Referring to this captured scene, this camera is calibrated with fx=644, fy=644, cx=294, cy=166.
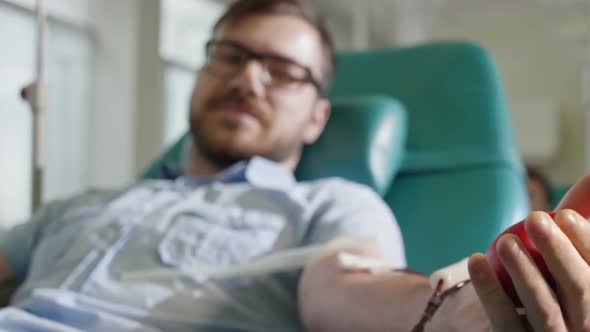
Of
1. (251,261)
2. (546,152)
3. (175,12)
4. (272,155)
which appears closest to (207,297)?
(251,261)

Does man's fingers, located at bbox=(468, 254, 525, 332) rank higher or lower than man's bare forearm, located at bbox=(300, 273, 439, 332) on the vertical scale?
higher

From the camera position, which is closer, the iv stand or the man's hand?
the man's hand

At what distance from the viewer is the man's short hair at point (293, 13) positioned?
126cm

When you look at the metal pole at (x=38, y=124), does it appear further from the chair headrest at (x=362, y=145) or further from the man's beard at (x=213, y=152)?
the chair headrest at (x=362, y=145)

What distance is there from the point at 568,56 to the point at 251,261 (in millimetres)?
4471

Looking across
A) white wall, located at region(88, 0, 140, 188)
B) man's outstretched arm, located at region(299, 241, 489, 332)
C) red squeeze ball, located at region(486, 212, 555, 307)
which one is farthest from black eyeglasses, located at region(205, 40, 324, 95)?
red squeeze ball, located at region(486, 212, 555, 307)

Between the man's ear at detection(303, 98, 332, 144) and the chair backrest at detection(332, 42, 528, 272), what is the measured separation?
0.18 m

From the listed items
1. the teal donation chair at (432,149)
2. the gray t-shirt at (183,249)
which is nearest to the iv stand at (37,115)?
the gray t-shirt at (183,249)

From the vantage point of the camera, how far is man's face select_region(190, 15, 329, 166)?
3.83 ft

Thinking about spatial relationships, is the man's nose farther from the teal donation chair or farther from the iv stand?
the iv stand

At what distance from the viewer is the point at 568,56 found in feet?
15.5

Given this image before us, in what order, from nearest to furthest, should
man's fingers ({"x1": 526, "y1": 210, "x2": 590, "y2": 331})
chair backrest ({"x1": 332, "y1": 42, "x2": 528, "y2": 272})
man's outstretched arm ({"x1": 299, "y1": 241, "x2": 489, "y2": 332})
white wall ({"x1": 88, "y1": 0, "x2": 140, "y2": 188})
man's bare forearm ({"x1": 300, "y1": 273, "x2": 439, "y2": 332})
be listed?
man's fingers ({"x1": 526, "y1": 210, "x2": 590, "y2": 331}) → man's outstretched arm ({"x1": 299, "y1": 241, "x2": 489, "y2": 332}) → man's bare forearm ({"x1": 300, "y1": 273, "x2": 439, "y2": 332}) → chair backrest ({"x1": 332, "y1": 42, "x2": 528, "y2": 272}) → white wall ({"x1": 88, "y1": 0, "x2": 140, "y2": 188})

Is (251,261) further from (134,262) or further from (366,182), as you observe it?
(366,182)

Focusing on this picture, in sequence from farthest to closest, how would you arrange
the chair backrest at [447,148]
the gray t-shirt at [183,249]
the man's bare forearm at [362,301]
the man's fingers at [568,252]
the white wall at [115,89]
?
1. the white wall at [115,89]
2. the chair backrest at [447,148]
3. the gray t-shirt at [183,249]
4. the man's bare forearm at [362,301]
5. the man's fingers at [568,252]
